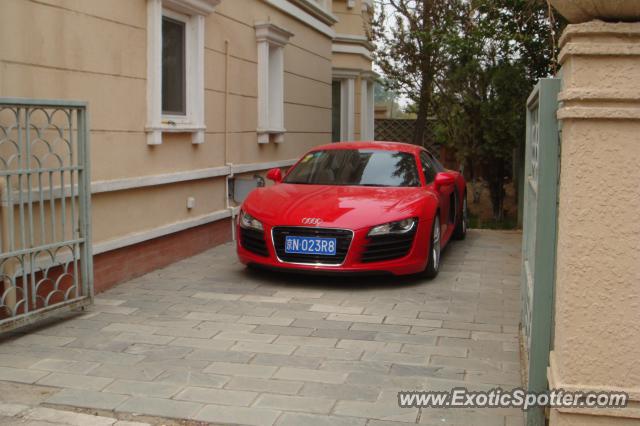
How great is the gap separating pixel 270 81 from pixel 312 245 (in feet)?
19.2

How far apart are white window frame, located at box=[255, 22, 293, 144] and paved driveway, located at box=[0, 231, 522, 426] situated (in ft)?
13.7

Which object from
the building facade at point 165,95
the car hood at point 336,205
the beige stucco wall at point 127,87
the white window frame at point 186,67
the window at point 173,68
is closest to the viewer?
the beige stucco wall at point 127,87

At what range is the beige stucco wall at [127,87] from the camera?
632cm

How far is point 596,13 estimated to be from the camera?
2.99m

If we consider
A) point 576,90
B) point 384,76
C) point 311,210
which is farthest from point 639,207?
point 384,76

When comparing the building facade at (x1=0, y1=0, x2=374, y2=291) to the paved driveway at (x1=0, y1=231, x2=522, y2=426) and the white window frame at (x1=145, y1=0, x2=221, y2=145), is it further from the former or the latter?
the paved driveway at (x1=0, y1=231, x2=522, y2=426)

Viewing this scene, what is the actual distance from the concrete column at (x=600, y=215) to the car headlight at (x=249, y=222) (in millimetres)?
4786

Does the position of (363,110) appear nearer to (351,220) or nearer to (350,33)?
(350,33)

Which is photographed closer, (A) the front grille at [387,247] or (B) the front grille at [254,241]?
(A) the front grille at [387,247]

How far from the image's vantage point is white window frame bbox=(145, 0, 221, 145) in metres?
8.06

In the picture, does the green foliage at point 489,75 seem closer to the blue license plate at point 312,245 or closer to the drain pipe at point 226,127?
the drain pipe at point 226,127

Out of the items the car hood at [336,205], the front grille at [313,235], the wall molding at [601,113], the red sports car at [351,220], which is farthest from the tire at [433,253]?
the wall molding at [601,113]

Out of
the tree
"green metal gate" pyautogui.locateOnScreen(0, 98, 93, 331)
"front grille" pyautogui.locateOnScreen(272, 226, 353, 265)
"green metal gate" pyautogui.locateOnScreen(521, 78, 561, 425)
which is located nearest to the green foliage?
the tree

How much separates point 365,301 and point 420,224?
1.06 metres
